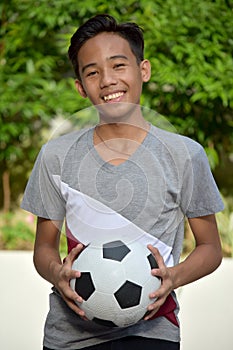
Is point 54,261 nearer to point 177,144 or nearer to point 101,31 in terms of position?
point 177,144

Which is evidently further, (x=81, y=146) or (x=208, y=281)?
(x=208, y=281)

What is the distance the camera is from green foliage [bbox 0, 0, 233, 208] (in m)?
5.82

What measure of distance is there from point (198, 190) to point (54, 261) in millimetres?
456

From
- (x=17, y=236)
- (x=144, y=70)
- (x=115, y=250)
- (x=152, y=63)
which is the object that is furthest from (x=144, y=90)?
(x=115, y=250)

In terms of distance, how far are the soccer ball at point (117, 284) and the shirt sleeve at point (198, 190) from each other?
249 mm

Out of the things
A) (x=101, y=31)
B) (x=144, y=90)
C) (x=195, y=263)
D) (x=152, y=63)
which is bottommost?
(x=144, y=90)

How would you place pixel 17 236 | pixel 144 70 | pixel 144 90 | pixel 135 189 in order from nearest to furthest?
pixel 135 189 → pixel 144 70 → pixel 144 90 → pixel 17 236

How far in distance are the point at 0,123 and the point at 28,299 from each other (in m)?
1.81

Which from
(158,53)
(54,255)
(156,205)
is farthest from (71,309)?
(158,53)

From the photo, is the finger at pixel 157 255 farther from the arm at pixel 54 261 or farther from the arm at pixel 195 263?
the arm at pixel 54 261

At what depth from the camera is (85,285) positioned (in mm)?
2074

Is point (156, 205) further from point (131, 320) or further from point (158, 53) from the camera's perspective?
point (158, 53)

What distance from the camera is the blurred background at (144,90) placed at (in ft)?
19.0

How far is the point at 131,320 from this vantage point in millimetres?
2100
